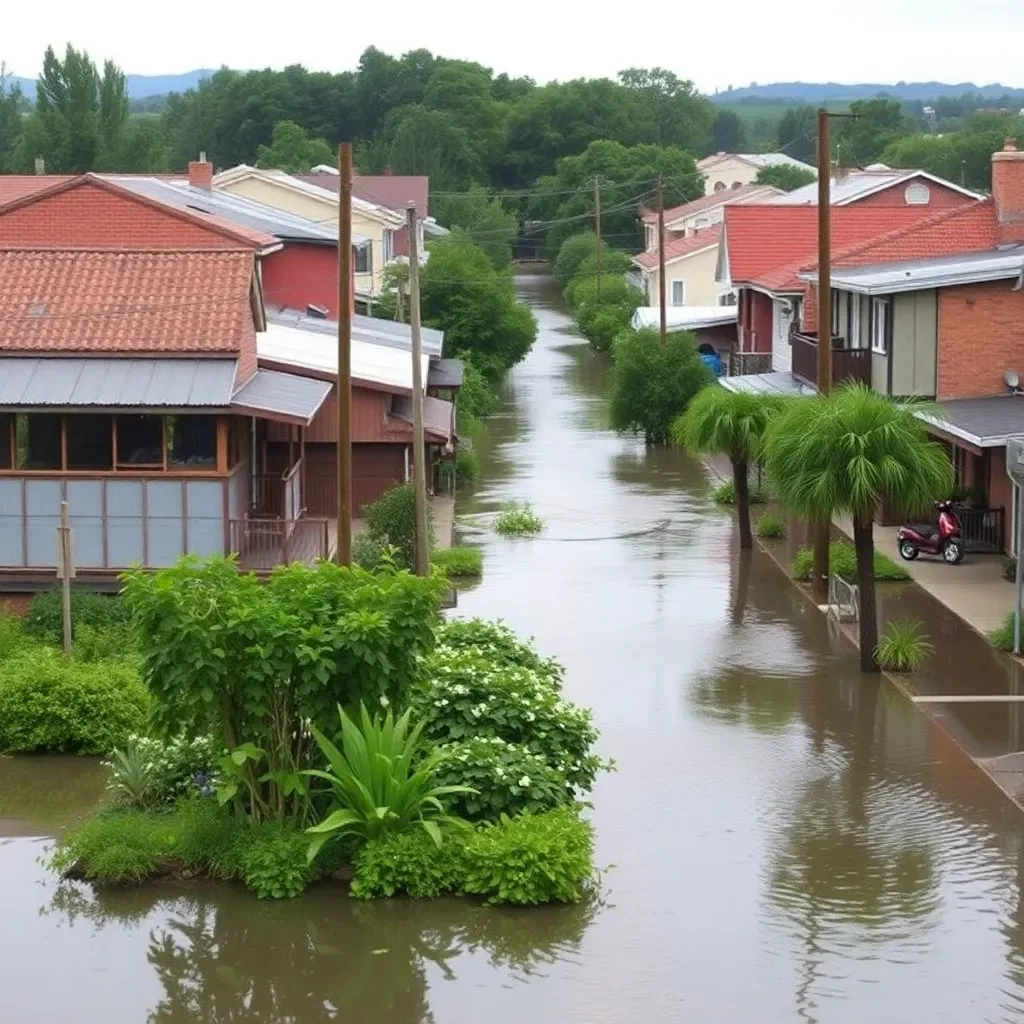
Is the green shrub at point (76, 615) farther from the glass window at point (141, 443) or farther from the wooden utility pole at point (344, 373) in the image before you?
the wooden utility pole at point (344, 373)

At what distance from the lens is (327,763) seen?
1639cm

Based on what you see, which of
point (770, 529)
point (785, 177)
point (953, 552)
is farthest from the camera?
point (785, 177)

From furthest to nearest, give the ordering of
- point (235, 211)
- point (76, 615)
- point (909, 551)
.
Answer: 1. point (235, 211)
2. point (909, 551)
3. point (76, 615)

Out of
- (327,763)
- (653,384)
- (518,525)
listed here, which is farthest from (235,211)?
(327,763)

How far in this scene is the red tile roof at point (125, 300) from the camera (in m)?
25.9

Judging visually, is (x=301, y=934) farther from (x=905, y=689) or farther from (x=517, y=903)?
(x=905, y=689)

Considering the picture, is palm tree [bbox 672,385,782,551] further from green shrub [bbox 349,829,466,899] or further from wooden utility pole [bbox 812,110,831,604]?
green shrub [bbox 349,829,466,899]

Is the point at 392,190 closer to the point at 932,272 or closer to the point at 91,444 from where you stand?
the point at 932,272

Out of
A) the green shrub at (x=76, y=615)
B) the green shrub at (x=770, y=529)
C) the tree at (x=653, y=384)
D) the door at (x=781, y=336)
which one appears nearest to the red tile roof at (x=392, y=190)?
the door at (x=781, y=336)

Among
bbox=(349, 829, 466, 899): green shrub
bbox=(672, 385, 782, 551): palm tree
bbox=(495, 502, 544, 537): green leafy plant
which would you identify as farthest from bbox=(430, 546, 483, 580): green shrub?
bbox=(349, 829, 466, 899): green shrub

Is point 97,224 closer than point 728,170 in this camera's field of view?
Yes

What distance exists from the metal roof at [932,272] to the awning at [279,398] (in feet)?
34.6

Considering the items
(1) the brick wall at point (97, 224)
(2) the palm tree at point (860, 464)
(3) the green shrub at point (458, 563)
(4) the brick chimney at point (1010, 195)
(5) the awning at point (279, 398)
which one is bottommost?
(3) the green shrub at point (458, 563)

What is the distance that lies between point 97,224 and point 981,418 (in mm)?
16930
